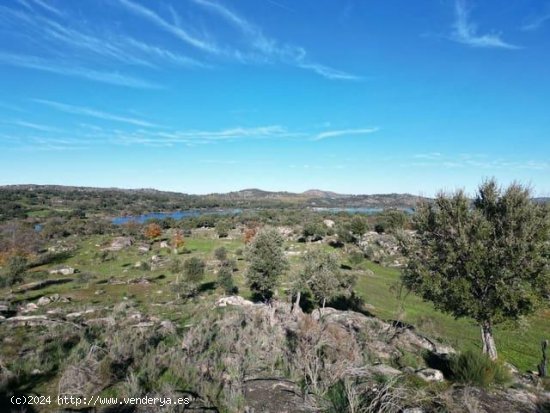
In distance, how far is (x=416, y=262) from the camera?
21234 millimetres

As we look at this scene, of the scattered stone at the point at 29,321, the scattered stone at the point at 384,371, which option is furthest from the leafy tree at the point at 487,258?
the scattered stone at the point at 29,321

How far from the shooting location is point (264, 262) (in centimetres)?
3741

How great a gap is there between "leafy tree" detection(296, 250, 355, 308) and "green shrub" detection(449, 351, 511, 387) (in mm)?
25309

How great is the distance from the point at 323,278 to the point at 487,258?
2169 cm

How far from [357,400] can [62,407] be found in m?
7.31

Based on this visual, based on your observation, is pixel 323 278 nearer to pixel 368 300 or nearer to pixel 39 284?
pixel 368 300

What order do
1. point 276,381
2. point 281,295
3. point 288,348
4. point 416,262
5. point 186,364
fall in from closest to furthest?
point 276,381 → point 186,364 → point 288,348 → point 416,262 → point 281,295

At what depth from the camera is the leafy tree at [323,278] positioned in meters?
38.6

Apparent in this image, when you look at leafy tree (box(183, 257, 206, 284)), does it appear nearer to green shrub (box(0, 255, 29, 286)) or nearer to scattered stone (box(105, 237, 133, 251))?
green shrub (box(0, 255, 29, 286))

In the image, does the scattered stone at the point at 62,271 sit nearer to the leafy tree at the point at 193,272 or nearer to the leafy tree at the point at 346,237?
the leafy tree at the point at 193,272

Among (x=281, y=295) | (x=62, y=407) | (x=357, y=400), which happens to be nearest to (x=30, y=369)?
(x=62, y=407)

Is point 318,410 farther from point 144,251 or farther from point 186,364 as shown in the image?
point 144,251

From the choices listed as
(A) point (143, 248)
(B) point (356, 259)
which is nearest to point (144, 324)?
(B) point (356, 259)

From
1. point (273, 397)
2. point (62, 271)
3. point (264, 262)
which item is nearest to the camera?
point (273, 397)
